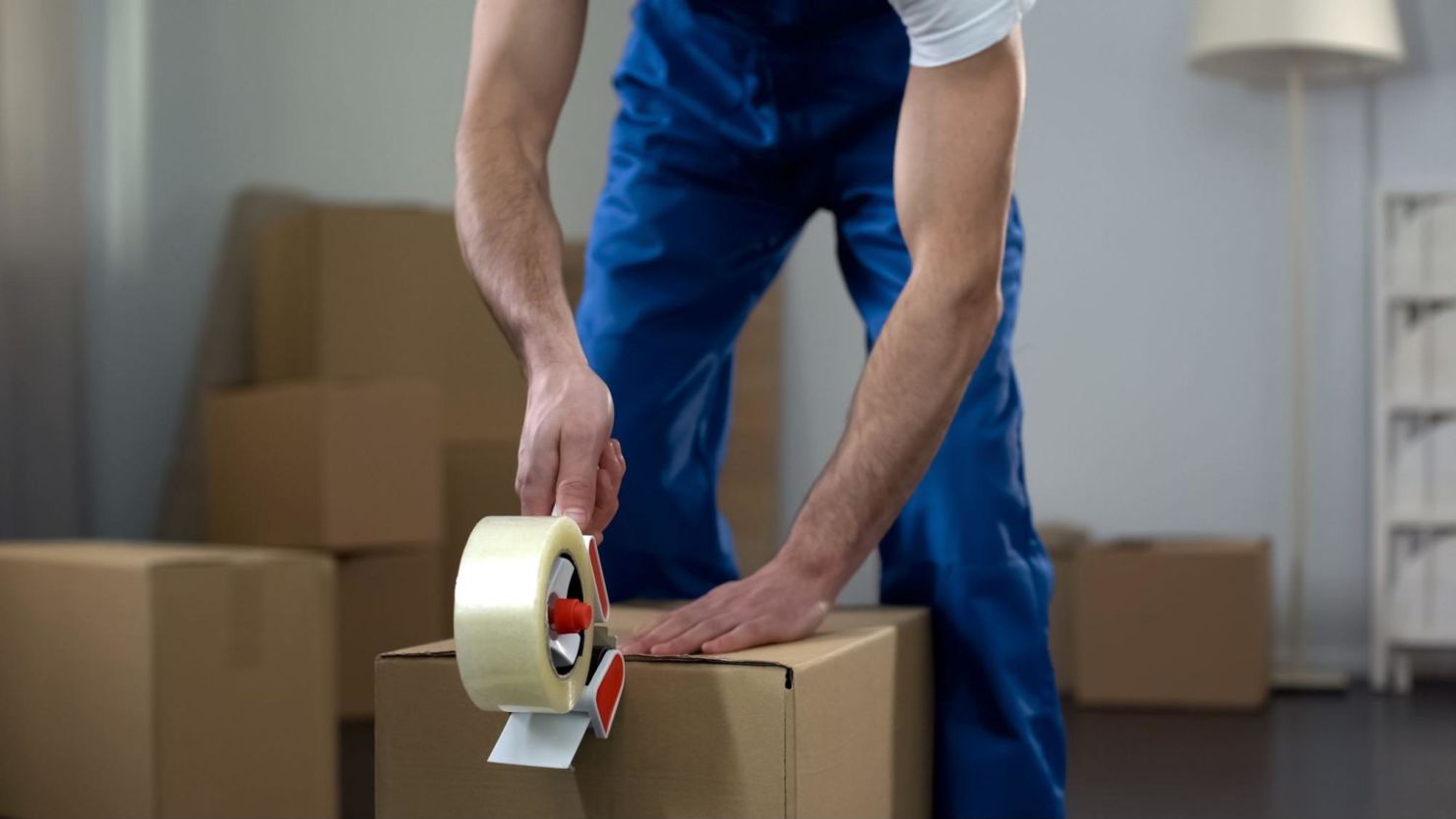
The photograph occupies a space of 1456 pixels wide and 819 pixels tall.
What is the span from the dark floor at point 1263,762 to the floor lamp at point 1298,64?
1.17 feet

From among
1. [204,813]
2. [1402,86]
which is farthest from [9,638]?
[1402,86]

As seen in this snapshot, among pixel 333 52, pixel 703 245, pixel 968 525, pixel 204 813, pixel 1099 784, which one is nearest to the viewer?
pixel 968 525

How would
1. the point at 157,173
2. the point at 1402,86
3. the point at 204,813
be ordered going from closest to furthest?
1. the point at 204,813
2. the point at 157,173
3. the point at 1402,86

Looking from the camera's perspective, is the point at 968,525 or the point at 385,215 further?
the point at 385,215

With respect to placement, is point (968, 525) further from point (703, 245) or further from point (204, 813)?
point (204, 813)

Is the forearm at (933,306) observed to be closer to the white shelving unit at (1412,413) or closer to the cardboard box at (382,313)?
the cardboard box at (382,313)

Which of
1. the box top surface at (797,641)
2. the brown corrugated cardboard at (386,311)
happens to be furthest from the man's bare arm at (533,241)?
the brown corrugated cardboard at (386,311)

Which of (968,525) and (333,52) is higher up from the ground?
(333,52)

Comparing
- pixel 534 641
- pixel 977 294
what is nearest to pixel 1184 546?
pixel 977 294

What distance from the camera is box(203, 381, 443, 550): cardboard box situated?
113 inches

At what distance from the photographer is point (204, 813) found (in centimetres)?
200

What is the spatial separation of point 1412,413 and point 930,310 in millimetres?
2739

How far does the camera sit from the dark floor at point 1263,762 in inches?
93.1

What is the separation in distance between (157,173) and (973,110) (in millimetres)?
2376
